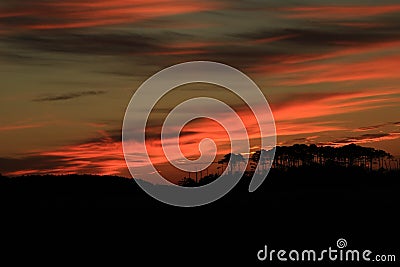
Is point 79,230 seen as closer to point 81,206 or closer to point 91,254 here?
point 91,254

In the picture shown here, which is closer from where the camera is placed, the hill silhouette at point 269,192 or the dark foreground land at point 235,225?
the dark foreground land at point 235,225

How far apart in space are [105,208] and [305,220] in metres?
33.4

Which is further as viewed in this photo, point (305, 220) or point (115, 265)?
point (305, 220)

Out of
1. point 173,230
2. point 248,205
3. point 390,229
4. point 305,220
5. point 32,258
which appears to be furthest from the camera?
point 248,205

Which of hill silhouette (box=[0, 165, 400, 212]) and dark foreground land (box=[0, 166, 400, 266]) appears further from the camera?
hill silhouette (box=[0, 165, 400, 212])

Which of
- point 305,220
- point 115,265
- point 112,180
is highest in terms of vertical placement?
point 112,180

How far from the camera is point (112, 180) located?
543 ft

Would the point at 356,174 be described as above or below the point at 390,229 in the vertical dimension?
above

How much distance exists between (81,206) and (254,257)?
62.9m

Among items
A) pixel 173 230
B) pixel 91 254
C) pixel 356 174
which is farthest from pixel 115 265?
pixel 356 174

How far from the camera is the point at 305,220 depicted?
87.5 m

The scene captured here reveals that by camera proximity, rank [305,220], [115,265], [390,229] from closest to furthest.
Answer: [115,265]
[390,229]
[305,220]

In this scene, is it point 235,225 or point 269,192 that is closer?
point 235,225

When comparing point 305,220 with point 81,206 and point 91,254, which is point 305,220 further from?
point 81,206
